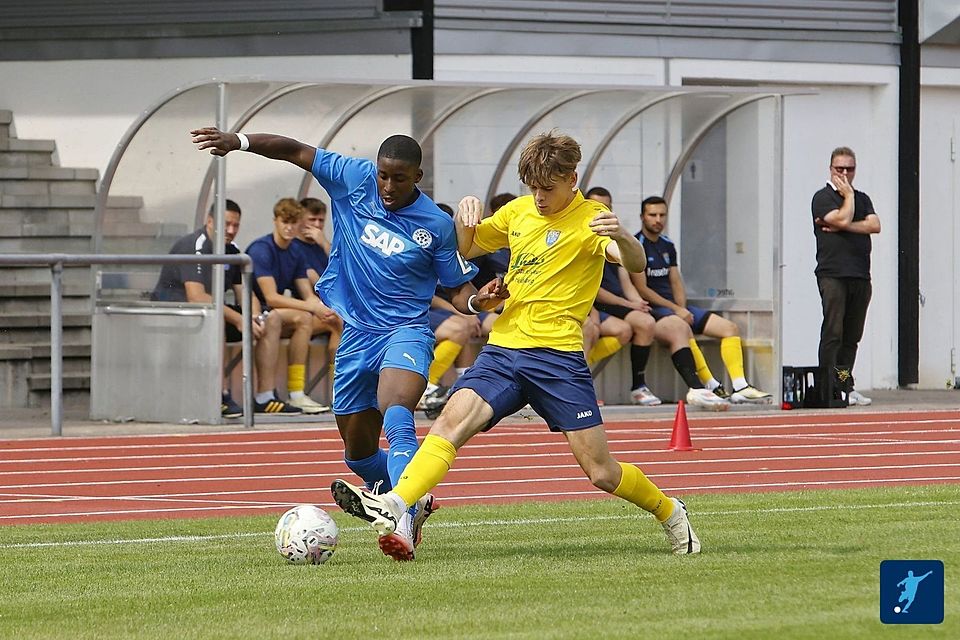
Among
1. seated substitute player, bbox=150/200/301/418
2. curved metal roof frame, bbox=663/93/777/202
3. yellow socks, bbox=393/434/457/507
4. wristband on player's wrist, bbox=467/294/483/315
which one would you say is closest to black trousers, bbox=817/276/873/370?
curved metal roof frame, bbox=663/93/777/202

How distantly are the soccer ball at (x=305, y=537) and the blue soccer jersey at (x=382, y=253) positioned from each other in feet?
3.61

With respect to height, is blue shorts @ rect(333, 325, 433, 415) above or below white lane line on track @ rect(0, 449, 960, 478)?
above

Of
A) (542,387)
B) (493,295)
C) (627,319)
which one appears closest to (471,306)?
(493,295)

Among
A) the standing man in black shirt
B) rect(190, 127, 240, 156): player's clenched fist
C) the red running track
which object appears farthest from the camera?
the standing man in black shirt

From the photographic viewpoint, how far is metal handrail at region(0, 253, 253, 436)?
1461 centimetres

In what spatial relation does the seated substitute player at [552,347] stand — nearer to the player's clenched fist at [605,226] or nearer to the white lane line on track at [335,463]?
the player's clenched fist at [605,226]

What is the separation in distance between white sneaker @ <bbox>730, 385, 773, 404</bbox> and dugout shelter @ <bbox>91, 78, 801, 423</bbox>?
13cm

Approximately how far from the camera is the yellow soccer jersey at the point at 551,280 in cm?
775

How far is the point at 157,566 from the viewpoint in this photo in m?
7.74

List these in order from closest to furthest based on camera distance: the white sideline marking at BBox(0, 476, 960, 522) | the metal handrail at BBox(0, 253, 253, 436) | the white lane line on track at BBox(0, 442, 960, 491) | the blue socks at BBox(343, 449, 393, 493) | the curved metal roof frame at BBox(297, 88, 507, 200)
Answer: the blue socks at BBox(343, 449, 393, 493)
the white sideline marking at BBox(0, 476, 960, 522)
the white lane line on track at BBox(0, 442, 960, 491)
the metal handrail at BBox(0, 253, 253, 436)
the curved metal roof frame at BBox(297, 88, 507, 200)

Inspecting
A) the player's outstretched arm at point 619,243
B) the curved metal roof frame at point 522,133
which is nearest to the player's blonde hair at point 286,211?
the curved metal roof frame at point 522,133

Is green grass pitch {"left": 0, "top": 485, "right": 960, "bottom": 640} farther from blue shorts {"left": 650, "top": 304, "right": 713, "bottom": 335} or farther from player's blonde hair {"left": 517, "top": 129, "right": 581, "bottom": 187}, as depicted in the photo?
blue shorts {"left": 650, "top": 304, "right": 713, "bottom": 335}
